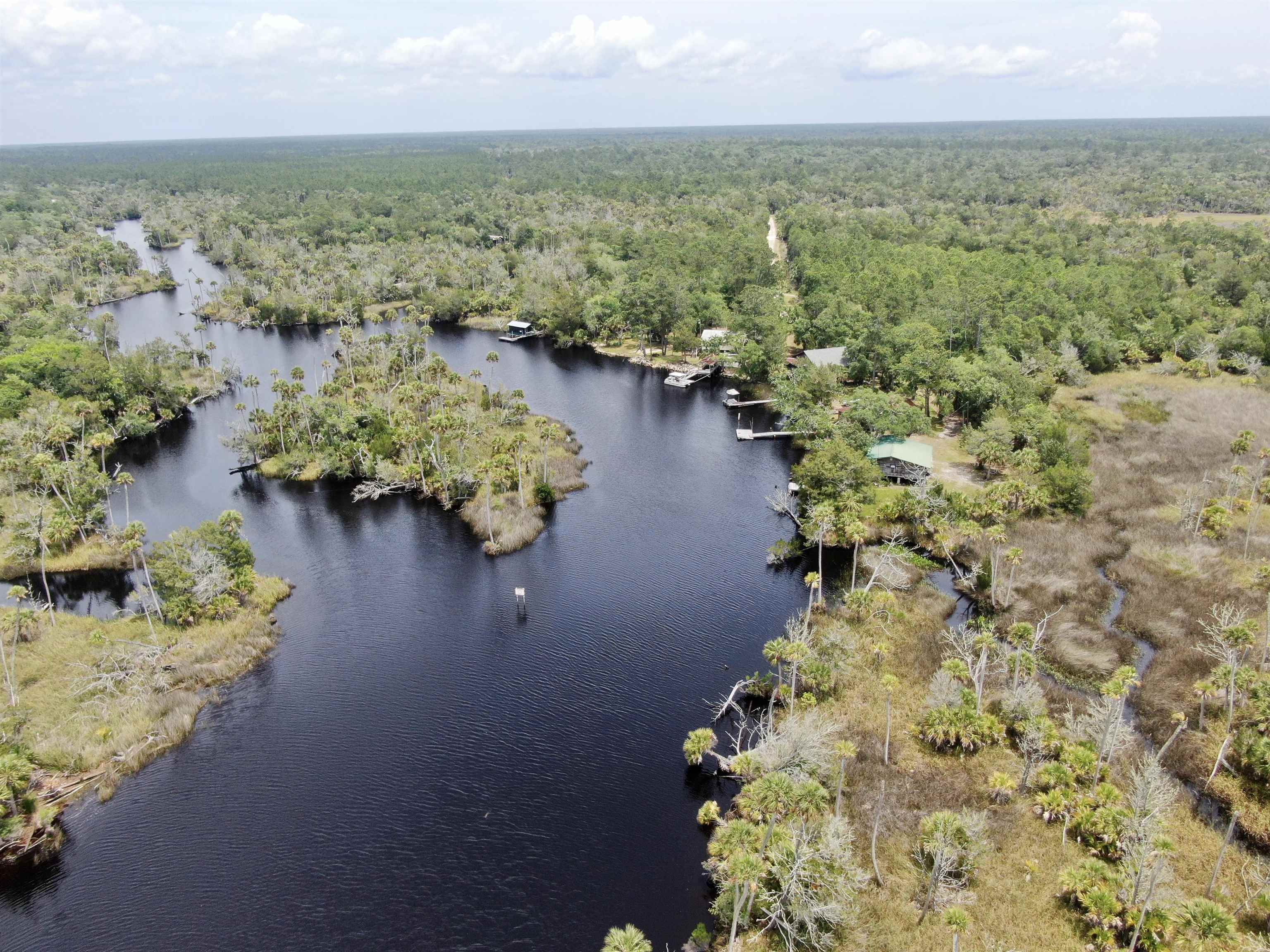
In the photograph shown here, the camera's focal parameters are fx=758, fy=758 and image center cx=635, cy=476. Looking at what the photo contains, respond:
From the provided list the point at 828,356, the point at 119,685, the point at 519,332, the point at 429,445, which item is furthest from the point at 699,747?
the point at 519,332

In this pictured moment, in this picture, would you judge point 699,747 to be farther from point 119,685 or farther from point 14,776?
point 119,685

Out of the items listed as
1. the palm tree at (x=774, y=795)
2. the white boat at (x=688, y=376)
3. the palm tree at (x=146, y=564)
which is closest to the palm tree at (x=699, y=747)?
the palm tree at (x=774, y=795)

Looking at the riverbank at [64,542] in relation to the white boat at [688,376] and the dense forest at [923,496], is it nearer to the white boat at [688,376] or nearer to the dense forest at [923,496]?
the dense forest at [923,496]

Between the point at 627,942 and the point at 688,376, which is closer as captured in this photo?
the point at 627,942

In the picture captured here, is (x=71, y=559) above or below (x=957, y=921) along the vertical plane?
above

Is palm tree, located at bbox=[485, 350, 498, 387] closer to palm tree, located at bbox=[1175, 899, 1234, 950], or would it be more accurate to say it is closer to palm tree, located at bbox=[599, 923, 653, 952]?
palm tree, located at bbox=[599, 923, 653, 952]

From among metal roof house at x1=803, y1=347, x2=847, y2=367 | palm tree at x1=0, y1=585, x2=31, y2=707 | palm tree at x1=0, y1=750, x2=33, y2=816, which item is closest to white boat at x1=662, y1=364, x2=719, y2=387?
metal roof house at x1=803, y1=347, x2=847, y2=367

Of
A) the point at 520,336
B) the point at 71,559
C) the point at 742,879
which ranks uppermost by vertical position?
the point at 520,336
